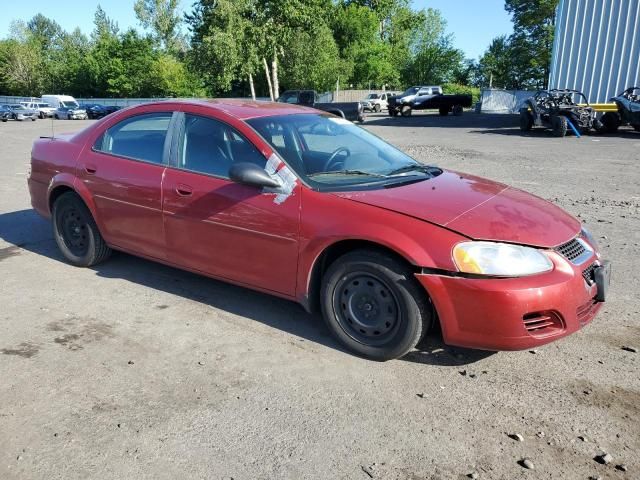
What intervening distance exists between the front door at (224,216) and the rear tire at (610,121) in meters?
20.8

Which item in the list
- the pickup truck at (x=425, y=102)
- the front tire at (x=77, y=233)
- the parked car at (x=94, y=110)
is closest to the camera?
the front tire at (x=77, y=233)

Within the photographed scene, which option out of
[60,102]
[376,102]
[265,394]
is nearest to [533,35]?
[376,102]

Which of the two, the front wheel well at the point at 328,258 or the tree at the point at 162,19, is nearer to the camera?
the front wheel well at the point at 328,258

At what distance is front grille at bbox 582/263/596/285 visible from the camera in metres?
3.34

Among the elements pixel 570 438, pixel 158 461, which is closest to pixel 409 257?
pixel 570 438

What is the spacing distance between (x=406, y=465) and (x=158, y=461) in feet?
3.78

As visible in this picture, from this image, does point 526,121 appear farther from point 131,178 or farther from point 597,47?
point 131,178

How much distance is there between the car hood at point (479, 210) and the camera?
3.25 m

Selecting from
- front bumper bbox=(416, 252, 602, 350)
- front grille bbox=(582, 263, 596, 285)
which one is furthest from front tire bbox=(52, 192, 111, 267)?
front grille bbox=(582, 263, 596, 285)

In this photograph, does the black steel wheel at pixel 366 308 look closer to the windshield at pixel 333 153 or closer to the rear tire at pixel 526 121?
the windshield at pixel 333 153

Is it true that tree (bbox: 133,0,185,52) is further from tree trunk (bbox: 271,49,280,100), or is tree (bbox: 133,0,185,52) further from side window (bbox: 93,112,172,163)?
side window (bbox: 93,112,172,163)

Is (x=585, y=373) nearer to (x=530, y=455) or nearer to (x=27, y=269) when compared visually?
(x=530, y=455)

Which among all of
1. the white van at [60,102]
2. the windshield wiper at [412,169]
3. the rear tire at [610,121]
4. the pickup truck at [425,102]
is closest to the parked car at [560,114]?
the rear tire at [610,121]

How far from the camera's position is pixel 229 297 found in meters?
4.59
